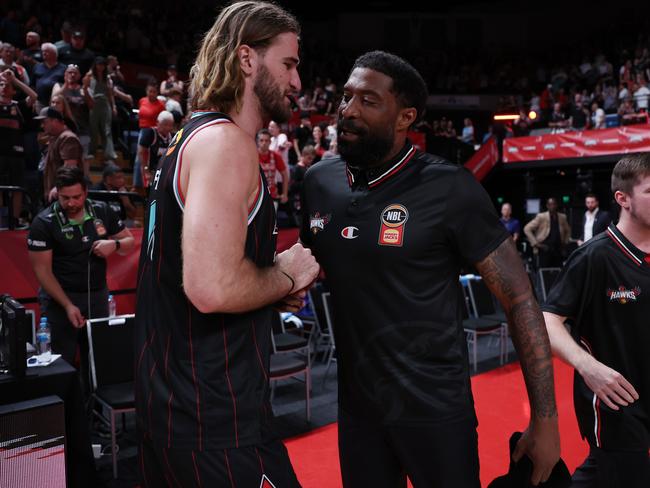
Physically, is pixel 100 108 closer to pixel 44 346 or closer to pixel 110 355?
pixel 110 355

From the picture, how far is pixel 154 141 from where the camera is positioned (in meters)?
7.70

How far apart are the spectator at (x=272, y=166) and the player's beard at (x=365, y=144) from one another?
631 centimetres

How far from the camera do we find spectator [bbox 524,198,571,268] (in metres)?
11.4

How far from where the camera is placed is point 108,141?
8805mm

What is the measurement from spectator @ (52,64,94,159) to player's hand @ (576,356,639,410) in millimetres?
7016

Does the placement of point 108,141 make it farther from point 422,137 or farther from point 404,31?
point 404,31

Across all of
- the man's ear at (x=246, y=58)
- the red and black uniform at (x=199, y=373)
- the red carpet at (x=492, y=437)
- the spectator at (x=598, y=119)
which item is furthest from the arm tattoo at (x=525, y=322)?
the spectator at (x=598, y=119)

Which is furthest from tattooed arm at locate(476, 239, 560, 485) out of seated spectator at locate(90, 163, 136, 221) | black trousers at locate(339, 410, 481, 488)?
seated spectator at locate(90, 163, 136, 221)

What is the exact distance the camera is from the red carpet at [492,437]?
12.9 feet

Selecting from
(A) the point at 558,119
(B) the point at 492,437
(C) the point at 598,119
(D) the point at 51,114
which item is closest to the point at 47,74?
(D) the point at 51,114

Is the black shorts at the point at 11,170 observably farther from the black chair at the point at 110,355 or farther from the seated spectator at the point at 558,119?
the seated spectator at the point at 558,119

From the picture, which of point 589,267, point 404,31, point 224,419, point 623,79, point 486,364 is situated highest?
point 404,31

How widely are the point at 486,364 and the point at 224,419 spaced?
6143 mm

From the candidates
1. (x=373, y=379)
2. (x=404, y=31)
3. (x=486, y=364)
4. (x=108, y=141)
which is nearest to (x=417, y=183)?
(x=373, y=379)
